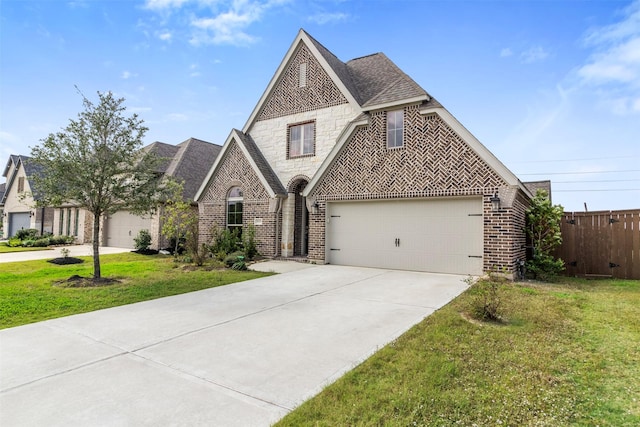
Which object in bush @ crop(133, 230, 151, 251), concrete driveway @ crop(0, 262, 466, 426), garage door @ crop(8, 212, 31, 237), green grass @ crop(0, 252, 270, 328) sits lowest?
green grass @ crop(0, 252, 270, 328)

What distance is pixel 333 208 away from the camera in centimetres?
1285

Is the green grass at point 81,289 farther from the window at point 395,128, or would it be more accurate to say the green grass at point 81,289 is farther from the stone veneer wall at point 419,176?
the window at point 395,128

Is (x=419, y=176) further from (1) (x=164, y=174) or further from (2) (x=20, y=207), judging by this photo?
(2) (x=20, y=207)

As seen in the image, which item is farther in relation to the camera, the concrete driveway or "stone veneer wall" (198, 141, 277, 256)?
"stone veneer wall" (198, 141, 277, 256)

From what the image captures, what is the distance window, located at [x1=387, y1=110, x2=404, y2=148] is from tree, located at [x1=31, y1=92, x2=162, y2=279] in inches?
298

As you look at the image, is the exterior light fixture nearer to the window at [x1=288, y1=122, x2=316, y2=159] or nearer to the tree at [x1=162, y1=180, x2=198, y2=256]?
the window at [x1=288, y1=122, x2=316, y2=159]

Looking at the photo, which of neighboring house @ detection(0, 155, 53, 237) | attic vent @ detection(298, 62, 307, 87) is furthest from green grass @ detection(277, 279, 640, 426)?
neighboring house @ detection(0, 155, 53, 237)

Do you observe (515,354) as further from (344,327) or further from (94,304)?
(94,304)

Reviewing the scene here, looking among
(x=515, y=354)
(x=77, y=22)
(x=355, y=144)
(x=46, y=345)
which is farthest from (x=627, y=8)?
(x=77, y=22)

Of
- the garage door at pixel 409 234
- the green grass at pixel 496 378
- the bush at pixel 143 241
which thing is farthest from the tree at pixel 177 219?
the green grass at pixel 496 378

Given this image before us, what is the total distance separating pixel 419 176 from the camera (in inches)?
426

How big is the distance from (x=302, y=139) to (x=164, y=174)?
919cm

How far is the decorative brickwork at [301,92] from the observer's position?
47.0ft

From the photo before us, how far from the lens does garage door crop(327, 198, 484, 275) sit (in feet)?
33.4
